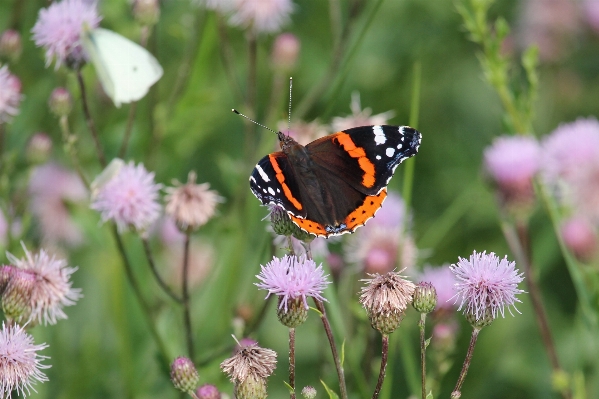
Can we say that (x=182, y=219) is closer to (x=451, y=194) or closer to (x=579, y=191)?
(x=579, y=191)

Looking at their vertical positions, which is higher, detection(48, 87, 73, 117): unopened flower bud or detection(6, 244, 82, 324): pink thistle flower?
detection(48, 87, 73, 117): unopened flower bud

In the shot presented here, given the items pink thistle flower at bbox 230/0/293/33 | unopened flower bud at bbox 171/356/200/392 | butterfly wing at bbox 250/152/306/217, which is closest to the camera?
unopened flower bud at bbox 171/356/200/392

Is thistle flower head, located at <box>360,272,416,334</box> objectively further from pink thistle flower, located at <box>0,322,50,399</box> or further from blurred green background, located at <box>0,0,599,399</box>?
pink thistle flower, located at <box>0,322,50,399</box>

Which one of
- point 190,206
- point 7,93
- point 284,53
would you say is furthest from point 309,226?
point 284,53

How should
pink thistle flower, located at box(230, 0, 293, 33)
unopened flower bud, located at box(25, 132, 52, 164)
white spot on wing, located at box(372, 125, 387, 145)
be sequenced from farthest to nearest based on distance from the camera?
pink thistle flower, located at box(230, 0, 293, 33) → unopened flower bud, located at box(25, 132, 52, 164) → white spot on wing, located at box(372, 125, 387, 145)

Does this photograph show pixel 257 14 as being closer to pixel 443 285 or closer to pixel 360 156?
pixel 360 156

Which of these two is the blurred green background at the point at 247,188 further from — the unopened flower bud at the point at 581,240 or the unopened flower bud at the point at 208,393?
the unopened flower bud at the point at 208,393

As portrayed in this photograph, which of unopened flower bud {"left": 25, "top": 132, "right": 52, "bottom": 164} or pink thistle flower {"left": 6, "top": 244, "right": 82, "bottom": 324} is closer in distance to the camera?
pink thistle flower {"left": 6, "top": 244, "right": 82, "bottom": 324}

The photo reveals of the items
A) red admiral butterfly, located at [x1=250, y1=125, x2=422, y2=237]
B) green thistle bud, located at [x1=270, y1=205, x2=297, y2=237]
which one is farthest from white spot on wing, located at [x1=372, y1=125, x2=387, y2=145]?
green thistle bud, located at [x1=270, y1=205, x2=297, y2=237]
